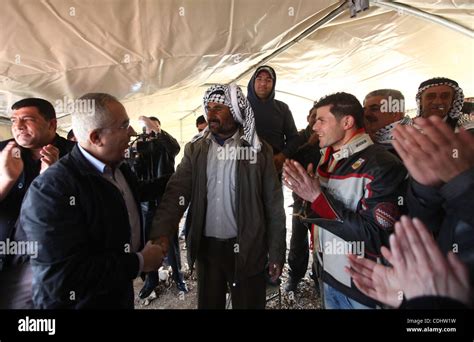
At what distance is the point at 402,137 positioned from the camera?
624 mm

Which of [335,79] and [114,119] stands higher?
[335,79]

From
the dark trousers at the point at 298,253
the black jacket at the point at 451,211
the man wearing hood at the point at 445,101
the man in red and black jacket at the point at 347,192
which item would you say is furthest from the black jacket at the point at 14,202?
the man wearing hood at the point at 445,101

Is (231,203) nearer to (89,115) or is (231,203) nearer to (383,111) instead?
(89,115)

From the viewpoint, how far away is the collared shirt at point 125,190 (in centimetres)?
86

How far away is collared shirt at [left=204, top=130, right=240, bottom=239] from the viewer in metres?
1.20

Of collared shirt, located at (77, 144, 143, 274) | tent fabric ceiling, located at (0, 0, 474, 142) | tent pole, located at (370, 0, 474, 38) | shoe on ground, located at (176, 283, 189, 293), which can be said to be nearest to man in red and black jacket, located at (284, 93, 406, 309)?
collared shirt, located at (77, 144, 143, 274)

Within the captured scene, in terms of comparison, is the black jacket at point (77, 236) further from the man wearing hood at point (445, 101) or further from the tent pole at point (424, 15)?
the tent pole at point (424, 15)

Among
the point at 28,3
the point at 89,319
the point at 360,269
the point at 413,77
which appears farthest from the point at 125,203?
the point at 413,77

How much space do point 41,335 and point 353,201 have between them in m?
1.24

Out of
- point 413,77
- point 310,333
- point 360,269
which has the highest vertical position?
point 413,77

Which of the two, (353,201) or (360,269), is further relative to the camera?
(353,201)

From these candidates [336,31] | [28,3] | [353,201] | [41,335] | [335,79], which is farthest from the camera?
[335,79]

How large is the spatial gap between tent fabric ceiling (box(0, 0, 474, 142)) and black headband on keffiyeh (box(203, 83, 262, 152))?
450 mm

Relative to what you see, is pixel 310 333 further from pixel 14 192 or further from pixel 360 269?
pixel 14 192
